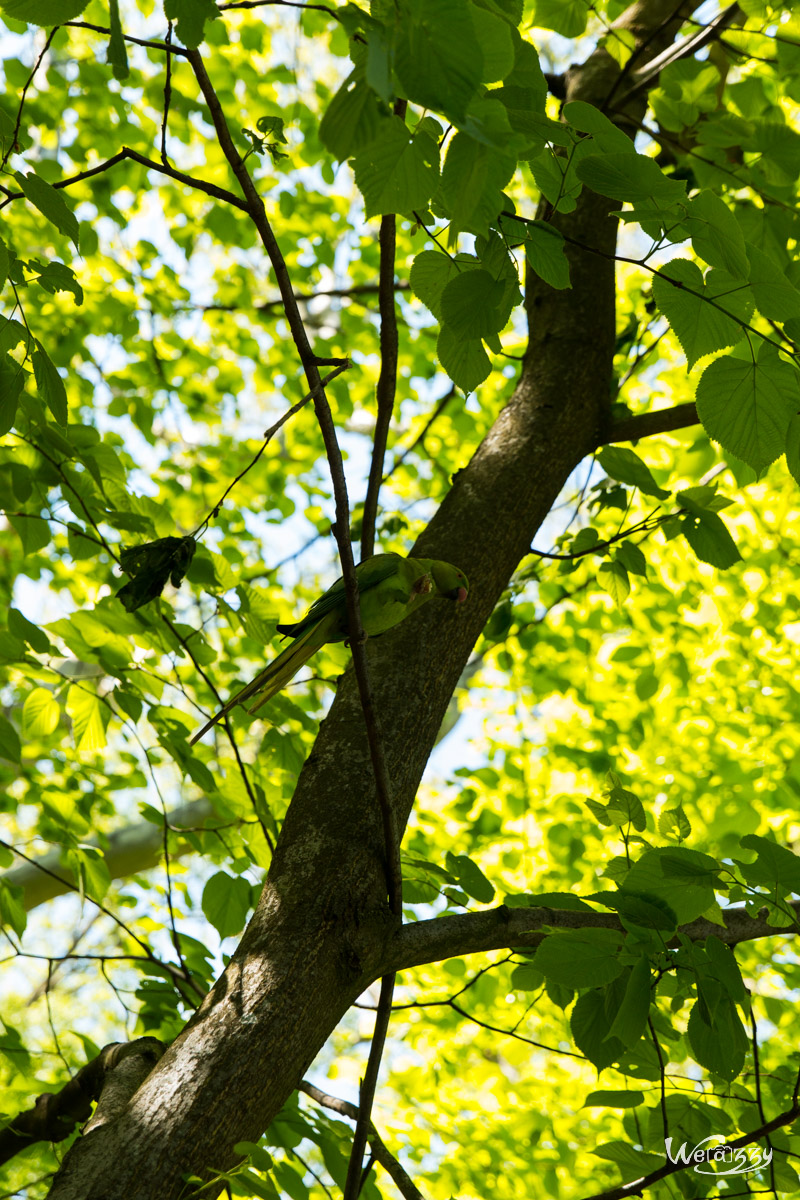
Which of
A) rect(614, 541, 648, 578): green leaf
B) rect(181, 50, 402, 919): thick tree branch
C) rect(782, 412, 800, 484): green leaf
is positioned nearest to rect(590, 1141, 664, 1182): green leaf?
rect(181, 50, 402, 919): thick tree branch

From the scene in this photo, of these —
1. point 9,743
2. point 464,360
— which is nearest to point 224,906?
point 9,743

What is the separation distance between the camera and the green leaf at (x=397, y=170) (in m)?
1.05

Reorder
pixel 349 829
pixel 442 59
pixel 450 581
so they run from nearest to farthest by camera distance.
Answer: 1. pixel 442 59
2. pixel 349 829
3. pixel 450 581

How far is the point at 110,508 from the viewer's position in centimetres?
239

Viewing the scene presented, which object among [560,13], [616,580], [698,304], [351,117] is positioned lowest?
[351,117]

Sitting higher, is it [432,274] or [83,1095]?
[432,274]

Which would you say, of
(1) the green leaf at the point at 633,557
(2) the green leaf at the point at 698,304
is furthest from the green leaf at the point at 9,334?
(1) the green leaf at the point at 633,557

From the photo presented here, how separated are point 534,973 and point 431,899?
1.20 feet

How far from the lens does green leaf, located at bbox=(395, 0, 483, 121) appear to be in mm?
809

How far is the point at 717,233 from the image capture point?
1.24m

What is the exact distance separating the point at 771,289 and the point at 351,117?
73 centimetres

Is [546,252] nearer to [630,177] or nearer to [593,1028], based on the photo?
[630,177]

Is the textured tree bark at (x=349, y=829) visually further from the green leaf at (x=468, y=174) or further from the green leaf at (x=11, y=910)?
the green leaf at (x=11, y=910)

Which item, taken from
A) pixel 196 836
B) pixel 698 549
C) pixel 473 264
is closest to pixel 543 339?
pixel 698 549
